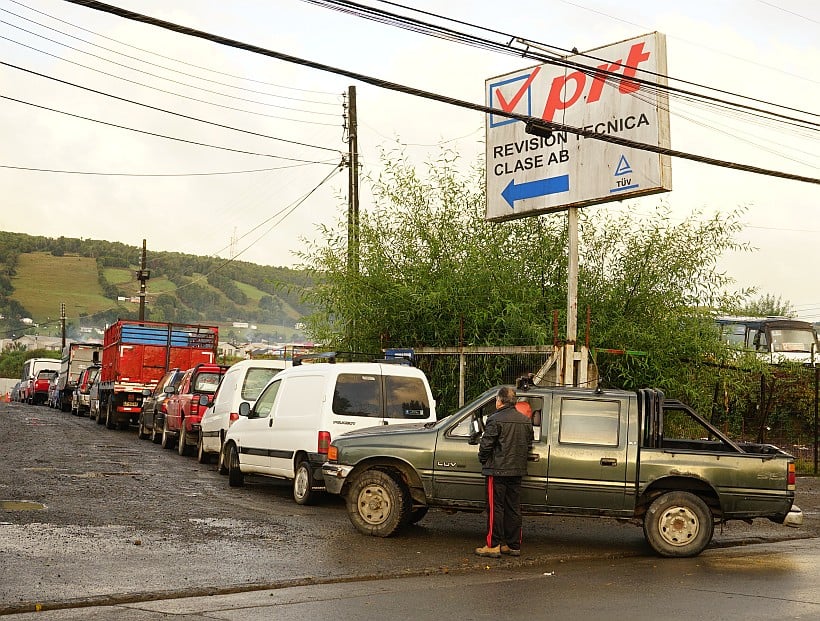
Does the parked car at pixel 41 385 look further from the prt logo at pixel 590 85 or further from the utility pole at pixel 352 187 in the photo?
the prt logo at pixel 590 85

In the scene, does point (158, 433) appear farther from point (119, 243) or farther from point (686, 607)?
point (119, 243)

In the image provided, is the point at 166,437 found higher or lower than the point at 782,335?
lower

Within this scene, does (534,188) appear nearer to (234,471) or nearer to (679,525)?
(234,471)

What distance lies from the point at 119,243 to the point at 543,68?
150167 mm

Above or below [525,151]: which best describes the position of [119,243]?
above

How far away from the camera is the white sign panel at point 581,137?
17.0 m

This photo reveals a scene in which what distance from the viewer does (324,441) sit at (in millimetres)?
13578

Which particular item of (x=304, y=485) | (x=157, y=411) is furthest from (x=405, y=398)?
(x=157, y=411)

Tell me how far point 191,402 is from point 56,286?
14239cm

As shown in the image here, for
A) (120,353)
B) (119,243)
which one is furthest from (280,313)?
(120,353)

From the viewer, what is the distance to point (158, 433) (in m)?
26.9

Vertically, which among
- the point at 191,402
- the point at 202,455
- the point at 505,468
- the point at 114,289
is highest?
the point at 114,289

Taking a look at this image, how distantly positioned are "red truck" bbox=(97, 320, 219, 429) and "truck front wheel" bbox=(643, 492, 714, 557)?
22395mm

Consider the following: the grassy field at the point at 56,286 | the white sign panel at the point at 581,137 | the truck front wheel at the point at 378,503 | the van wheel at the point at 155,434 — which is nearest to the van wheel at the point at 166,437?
the van wheel at the point at 155,434
